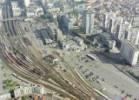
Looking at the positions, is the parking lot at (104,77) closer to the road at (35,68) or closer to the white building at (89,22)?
the road at (35,68)

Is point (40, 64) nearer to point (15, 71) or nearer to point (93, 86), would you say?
point (15, 71)

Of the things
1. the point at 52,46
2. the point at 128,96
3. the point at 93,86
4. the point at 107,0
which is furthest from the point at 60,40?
the point at 107,0

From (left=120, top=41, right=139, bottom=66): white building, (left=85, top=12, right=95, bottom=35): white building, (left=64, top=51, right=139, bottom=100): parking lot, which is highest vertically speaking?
(left=85, top=12, right=95, bottom=35): white building

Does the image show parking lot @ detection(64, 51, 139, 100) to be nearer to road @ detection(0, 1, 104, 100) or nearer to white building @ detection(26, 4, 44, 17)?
road @ detection(0, 1, 104, 100)

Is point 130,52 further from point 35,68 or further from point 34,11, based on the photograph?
point 34,11

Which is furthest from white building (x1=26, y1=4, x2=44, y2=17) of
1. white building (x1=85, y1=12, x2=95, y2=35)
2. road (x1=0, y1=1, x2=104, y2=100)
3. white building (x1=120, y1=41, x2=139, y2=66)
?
white building (x1=120, y1=41, x2=139, y2=66)

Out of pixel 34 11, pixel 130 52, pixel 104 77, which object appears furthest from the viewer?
pixel 34 11

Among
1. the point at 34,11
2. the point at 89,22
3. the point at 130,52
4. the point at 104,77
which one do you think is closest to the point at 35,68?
the point at 104,77

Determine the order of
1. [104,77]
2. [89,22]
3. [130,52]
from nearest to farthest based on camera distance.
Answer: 1. [104,77]
2. [130,52]
3. [89,22]
